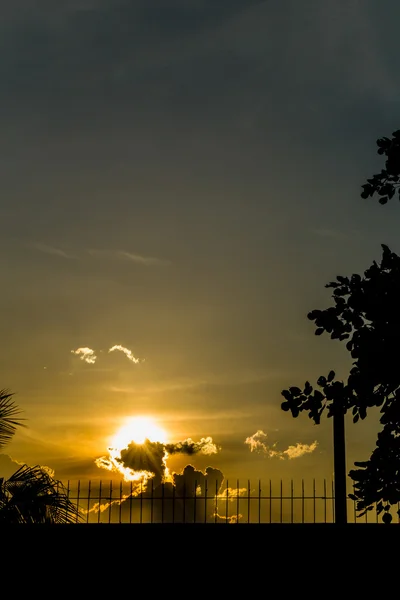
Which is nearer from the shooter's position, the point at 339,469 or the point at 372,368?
the point at 372,368

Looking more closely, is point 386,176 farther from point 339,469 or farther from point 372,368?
point 339,469

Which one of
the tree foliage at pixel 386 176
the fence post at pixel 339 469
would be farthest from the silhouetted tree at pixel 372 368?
the fence post at pixel 339 469

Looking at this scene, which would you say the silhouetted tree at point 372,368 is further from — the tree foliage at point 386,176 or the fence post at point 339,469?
the fence post at point 339,469

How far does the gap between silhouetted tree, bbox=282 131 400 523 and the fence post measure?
15.1 feet

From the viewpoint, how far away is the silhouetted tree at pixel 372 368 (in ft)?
21.6

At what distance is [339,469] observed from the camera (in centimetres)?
1180

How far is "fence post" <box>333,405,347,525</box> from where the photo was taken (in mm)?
11617

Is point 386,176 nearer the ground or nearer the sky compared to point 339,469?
nearer the sky

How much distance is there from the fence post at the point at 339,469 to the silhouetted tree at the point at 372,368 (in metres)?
4.61

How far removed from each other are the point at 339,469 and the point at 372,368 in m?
5.73

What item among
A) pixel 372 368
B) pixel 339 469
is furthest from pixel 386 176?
pixel 339 469
